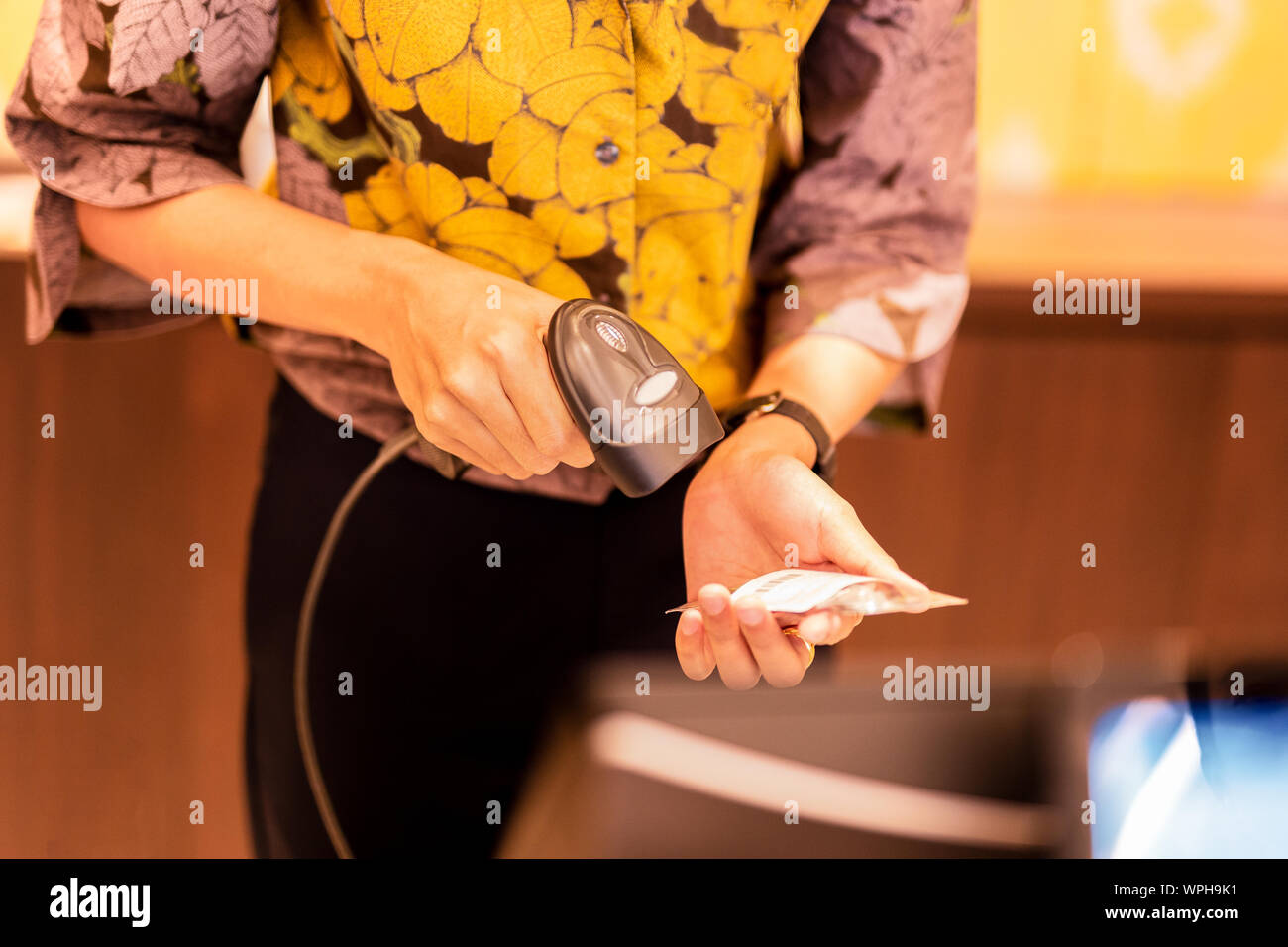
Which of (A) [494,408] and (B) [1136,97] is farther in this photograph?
(B) [1136,97]

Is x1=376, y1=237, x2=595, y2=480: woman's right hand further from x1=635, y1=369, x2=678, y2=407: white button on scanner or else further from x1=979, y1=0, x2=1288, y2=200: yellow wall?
x1=979, y1=0, x2=1288, y2=200: yellow wall

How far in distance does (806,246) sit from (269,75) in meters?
0.35

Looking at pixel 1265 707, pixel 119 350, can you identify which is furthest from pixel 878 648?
pixel 119 350

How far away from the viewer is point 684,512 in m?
0.58

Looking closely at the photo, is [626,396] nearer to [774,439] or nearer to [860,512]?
[774,439]

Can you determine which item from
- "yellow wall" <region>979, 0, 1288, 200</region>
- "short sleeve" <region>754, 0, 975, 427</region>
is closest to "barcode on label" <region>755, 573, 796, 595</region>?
"short sleeve" <region>754, 0, 975, 427</region>

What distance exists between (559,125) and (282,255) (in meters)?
0.16

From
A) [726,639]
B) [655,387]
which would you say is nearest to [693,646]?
[726,639]

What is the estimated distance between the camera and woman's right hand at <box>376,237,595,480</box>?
440 millimetres

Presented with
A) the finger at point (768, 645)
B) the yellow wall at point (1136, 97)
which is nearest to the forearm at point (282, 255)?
the finger at point (768, 645)

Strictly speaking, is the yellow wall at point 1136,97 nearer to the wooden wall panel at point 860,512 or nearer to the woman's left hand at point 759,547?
the wooden wall panel at point 860,512

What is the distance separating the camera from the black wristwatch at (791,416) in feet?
1.94

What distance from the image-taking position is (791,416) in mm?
592

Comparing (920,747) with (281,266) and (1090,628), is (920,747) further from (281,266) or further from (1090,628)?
(1090,628)
